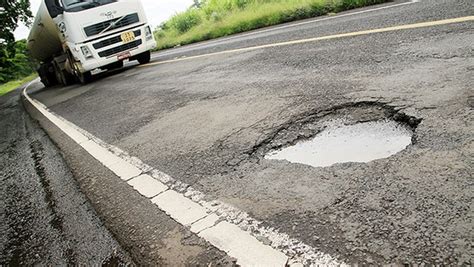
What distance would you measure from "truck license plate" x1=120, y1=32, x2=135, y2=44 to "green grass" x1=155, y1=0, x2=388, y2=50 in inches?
207

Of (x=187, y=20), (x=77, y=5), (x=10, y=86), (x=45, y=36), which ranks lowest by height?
(x=10, y=86)

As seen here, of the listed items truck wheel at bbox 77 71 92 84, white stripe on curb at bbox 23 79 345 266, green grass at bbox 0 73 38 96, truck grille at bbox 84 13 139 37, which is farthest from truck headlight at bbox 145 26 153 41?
green grass at bbox 0 73 38 96

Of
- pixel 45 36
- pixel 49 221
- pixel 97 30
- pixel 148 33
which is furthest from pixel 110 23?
pixel 49 221

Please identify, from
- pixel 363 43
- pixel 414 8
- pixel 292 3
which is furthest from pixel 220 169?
pixel 292 3

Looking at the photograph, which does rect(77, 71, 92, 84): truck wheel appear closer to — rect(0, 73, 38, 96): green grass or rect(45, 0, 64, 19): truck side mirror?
rect(45, 0, 64, 19): truck side mirror

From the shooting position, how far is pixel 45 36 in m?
13.0

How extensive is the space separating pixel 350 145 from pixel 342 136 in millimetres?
183

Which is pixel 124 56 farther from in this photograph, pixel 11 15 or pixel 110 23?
pixel 11 15

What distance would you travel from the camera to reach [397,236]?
1.53 meters

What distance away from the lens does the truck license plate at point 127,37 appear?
1038 cm

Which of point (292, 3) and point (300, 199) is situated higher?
point (292, 3)

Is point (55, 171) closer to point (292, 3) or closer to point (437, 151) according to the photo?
point (437, 151)

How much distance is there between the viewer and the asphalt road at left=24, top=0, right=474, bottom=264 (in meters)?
1.61

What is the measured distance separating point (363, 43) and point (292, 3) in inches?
362
